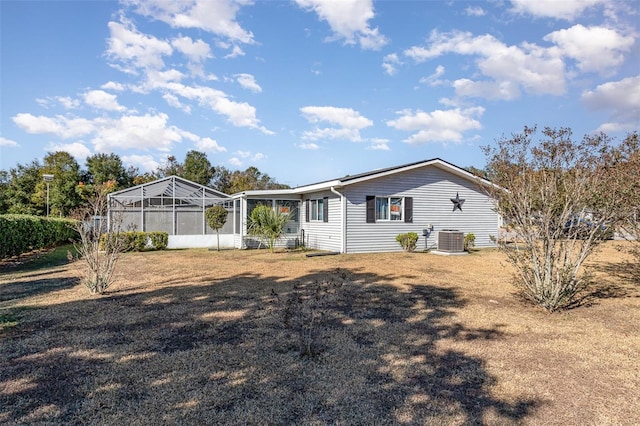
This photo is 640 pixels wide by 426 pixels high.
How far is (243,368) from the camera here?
132 inches

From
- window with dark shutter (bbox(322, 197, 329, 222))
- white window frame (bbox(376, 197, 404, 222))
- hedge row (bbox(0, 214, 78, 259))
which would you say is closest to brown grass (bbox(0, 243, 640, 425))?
hedge row (bbox(0, 214, 78, 259))

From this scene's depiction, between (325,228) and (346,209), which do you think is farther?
(325,228)

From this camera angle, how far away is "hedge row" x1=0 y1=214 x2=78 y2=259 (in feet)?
34.0

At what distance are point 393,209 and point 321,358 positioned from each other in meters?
11.2

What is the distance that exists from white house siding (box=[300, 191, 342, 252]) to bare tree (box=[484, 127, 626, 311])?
7884mm

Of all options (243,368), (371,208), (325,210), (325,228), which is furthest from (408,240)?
(243,368)

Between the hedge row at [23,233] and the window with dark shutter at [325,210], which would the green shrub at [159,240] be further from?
the window with dark shutter at [325,210]

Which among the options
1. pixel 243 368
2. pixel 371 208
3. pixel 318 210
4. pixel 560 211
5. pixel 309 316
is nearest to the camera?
pixel 243 368

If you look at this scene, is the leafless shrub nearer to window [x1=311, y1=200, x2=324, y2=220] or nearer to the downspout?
the downspout

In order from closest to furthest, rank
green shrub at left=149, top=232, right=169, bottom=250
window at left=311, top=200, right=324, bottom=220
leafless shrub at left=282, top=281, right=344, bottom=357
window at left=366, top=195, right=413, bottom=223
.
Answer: leafless shrub at left=282, top=281, right=344, bottom=357, window at left=366, top=195, right=413, bottom=223, green shrub at left=149, top=232, right=169, bottom=250, window at left=311, top=200, right=324, bottom=220

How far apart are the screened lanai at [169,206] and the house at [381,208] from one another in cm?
147

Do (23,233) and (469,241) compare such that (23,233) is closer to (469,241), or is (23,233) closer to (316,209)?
(316,209)

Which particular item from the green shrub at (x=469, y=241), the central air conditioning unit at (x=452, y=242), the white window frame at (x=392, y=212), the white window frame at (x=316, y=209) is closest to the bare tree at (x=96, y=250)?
the white window frame at (x=316, y=209)

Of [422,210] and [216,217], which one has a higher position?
[422,210]
